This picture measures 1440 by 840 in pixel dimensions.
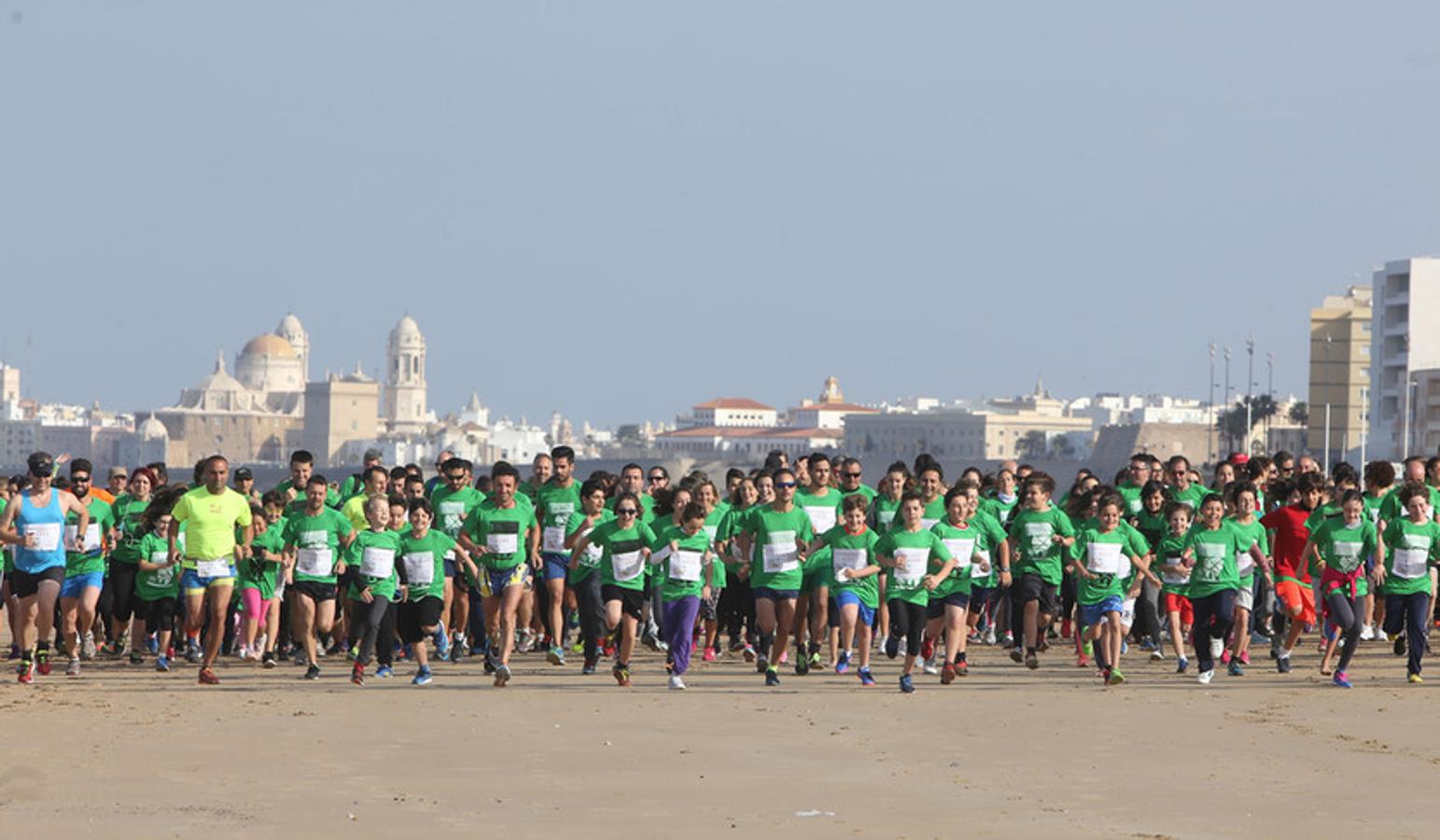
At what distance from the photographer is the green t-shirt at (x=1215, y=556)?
1492cm

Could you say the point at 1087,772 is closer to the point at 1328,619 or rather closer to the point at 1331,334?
the point at 1328,619

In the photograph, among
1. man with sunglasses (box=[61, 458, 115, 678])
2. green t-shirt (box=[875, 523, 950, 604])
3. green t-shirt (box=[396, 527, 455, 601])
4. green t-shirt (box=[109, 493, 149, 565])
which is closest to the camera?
green t-shirt (box=[875, 523, 950, 604])

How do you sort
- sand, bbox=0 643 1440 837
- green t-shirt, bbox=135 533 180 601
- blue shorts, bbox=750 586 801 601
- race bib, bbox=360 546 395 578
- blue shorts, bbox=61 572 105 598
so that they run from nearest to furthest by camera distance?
sand, bbox=0 643 1440 837 → blue shorts, bbox=750 586 801 601 → race bib, bbox=360 546 395 578 → blue shorts, bbox=61 572 105 598 → green t-shirt, bbox=135 533 180 601

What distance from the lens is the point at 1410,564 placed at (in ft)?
47.7

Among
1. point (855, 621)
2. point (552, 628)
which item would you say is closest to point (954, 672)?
point (855, 621)

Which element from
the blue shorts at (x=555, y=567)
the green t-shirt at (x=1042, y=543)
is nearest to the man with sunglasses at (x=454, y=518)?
the blue shorts at (x=555, y=567)

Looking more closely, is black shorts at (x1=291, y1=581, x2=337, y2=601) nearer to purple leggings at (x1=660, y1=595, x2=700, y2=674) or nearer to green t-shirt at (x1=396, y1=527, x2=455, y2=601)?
green t-shirt at (x1=396, y1=527, x2=455, y2=601)

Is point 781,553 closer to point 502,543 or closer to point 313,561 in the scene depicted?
point 502,543

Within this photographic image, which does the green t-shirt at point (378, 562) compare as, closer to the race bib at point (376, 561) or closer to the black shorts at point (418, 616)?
the race bib at point (376, 561)

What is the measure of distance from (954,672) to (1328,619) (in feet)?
7.23

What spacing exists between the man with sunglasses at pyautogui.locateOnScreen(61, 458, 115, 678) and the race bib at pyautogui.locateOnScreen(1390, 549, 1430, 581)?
7.45m

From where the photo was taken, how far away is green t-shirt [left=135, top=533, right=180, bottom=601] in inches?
617

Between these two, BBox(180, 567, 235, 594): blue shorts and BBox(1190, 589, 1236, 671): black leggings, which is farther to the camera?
BBox(1190, 589, 1236, 671): black leggings

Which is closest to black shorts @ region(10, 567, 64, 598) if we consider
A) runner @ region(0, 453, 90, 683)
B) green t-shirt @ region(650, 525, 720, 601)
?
runner @ region(0, 453, 90, 683)
